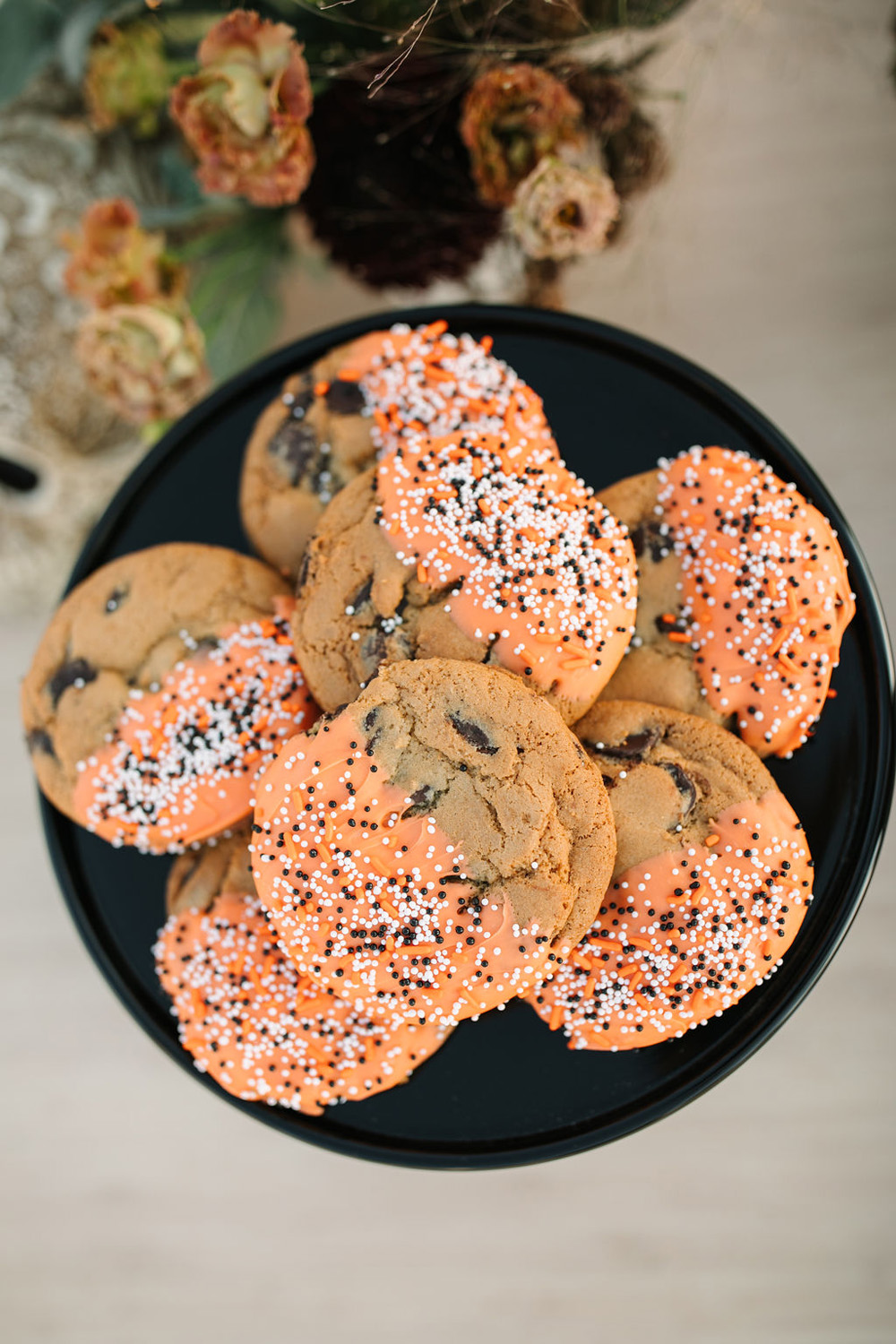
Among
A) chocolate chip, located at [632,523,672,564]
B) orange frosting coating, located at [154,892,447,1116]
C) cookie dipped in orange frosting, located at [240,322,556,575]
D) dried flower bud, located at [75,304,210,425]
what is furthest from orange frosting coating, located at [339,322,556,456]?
orange frosting coating, located at [154,892,447,1116]

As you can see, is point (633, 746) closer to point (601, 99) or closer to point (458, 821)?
point (458, 821)

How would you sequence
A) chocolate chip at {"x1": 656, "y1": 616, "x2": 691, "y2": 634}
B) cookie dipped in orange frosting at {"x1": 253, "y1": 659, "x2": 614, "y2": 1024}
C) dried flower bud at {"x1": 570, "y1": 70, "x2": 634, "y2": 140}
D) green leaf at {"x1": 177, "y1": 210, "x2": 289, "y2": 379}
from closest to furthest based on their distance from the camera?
1. cookie dipped in orange frosting at {"x1": 253, "y1": 659, "x2": 614, "y2": 1024}
2. chocolate chip at {"x1": 656, "y1": 616, "x2": 691, "y2": 634}
3. dried flower bud at {"x1": 570, "y1": 70, "x2": 634, "y2": 140}
4. green leaf at {"x1": 177, "y1": 210, "x2": 289, "y2": 379}

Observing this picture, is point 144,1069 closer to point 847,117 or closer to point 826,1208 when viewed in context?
point 826,1208

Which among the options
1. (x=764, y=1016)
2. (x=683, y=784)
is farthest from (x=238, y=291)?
(x=764, y=1016)

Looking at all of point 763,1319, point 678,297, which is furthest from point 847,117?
point 763,1319

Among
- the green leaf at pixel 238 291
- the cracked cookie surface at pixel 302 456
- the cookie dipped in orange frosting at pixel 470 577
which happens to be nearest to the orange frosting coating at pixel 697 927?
the cookie dipped in orange frosting at pixel 470 577

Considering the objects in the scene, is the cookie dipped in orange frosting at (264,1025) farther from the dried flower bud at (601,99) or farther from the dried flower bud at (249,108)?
the dried flower bud at (601,99)

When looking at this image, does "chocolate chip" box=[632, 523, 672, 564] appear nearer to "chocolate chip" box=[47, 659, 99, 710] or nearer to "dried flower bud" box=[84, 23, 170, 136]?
"chocolate chip" box=[47, 659, 99, 710]
